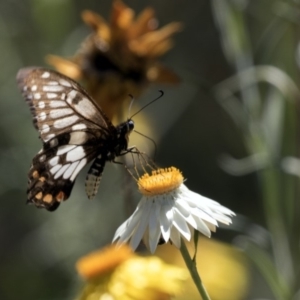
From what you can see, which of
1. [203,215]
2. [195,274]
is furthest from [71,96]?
[195,274]

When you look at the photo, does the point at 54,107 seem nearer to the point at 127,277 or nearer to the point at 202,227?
the point at 127,277

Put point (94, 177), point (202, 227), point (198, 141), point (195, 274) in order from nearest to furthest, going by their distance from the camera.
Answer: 1. point (195, 274)
2. point (202, 227)
3. point (94, 177)
4. point (198, 141)

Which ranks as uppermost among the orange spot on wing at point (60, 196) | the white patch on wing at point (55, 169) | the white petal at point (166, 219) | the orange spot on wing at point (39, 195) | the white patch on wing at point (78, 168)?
the white patch on wing at point (55, 169)

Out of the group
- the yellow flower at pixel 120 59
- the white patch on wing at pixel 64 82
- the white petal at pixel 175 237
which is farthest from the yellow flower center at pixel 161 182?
the yellow flower at pixel 120 59

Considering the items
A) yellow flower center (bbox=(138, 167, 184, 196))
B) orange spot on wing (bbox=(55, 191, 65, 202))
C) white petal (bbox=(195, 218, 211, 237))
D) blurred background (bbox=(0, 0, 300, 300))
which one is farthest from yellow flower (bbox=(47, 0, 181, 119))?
white petal (bbox=(195, 218, 211, 237))

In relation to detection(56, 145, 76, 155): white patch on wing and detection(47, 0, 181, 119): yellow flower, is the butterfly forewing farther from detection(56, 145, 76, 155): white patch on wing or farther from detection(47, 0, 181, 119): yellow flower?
detection(47, 0, 181, 119): yellow flower

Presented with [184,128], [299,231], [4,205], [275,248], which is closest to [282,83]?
[275,248]

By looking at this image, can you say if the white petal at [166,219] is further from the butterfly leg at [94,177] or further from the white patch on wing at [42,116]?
the white patch on wing at [42,116]
